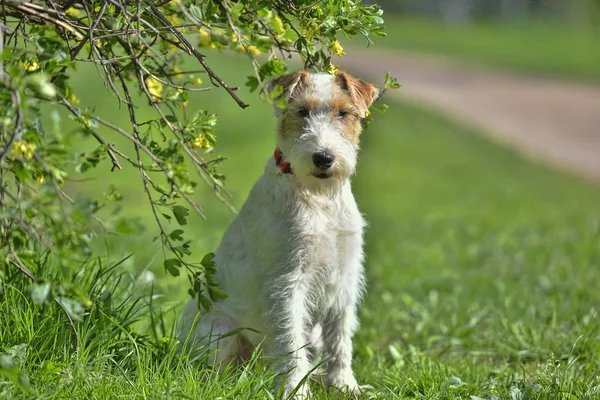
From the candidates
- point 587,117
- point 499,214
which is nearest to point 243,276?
point 499,214

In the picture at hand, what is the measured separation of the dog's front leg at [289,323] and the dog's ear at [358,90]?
909mm

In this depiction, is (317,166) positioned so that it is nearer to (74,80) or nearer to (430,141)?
(430,141)

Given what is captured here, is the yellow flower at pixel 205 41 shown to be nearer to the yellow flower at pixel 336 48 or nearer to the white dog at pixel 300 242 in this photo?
the white dog at pixel 300 242

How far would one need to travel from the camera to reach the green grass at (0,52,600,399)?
3908 millimetres

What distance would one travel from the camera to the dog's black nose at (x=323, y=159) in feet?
13.4

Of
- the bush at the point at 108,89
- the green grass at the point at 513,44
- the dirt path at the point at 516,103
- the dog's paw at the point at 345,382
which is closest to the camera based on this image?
the bush at the point at 108,89

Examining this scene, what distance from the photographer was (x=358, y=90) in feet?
14.4

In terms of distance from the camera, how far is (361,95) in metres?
4.40

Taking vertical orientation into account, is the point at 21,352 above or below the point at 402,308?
above

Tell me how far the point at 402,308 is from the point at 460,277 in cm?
120

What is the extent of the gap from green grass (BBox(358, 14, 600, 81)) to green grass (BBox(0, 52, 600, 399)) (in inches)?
388

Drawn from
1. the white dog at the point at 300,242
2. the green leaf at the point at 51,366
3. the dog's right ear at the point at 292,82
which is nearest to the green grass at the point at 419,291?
the green leaf at the point at 51,366

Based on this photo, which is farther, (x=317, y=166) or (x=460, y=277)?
(x=460, y=277)

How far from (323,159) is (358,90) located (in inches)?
20.1
